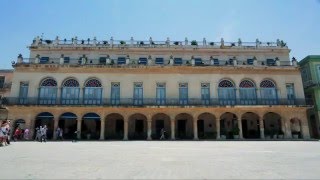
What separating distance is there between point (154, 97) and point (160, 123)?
3.60 m

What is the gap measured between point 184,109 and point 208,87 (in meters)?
4.09

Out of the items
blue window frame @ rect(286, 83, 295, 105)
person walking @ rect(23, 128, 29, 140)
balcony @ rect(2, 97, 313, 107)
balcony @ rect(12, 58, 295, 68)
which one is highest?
balcony @ rect(12, 58, 295, 68)

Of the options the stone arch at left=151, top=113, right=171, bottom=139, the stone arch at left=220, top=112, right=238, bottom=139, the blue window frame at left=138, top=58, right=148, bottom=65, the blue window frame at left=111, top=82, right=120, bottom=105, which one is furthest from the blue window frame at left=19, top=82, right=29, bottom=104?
the stone arch at left=220, top=112, right=238, bottom=139

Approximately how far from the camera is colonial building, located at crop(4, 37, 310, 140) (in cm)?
3000

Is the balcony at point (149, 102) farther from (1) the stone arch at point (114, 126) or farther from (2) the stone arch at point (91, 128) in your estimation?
(2) the stone arch at point (91, 128)

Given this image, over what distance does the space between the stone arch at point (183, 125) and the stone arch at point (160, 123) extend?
1.09m

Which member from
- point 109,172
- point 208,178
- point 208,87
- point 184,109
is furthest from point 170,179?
point 208,87

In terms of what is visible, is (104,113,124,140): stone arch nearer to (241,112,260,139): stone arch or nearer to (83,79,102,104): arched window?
(83,79,102,104): arched window

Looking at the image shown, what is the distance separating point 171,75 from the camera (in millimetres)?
31531

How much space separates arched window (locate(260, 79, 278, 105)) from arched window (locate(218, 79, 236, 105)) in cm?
341

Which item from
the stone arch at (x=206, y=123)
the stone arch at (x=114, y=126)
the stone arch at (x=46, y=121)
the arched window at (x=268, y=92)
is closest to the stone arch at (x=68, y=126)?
the stone arch at (x=46, y=121)

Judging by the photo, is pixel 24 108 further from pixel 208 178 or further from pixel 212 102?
pixel 208 178

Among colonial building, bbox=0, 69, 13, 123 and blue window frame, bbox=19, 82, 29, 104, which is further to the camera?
colonial building, bbox=0, 69, 13, 123

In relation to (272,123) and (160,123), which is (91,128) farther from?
(272,123)
